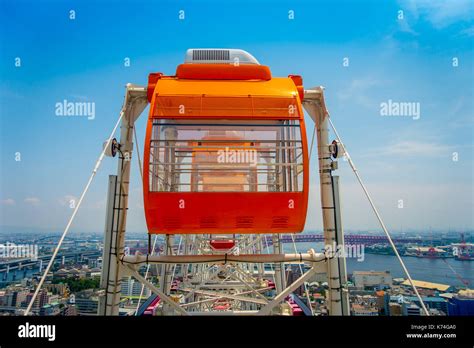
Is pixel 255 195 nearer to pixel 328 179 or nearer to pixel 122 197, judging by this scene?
pixel 328 179

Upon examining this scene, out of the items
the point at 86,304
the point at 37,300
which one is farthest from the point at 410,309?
the point at 37,300

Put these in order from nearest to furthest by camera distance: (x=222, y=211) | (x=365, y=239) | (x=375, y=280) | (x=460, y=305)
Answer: (x=460, y=305)
(x=222, y=211)
(x=365, y=239)
(x=375, y=280)

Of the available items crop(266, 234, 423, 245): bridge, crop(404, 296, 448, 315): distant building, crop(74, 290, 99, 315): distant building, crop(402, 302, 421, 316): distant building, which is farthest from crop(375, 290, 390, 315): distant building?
crop(74, 290, 99, 315): distant building

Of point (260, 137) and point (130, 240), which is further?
point (130, 240)

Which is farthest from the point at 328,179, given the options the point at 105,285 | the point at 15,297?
the point at 15,297

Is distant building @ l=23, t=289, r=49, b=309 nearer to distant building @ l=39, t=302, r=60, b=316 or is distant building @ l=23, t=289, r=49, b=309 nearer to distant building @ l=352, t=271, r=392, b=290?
distant building @ l=39, t=302, r=60, b=316

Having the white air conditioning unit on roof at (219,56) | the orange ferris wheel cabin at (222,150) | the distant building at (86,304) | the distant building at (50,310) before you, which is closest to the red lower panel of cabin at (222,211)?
the orange ferris wheel cabin at (222,150)

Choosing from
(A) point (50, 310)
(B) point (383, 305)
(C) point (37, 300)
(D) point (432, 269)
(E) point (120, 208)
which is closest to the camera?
(C) point (37, 300)

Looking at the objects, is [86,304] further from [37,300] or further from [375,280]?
[375,280]

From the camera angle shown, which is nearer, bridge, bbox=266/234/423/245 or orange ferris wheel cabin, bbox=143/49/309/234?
orange ferris wheel cabin, bbox=143/49/309/234

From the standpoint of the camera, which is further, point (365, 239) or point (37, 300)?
point (365, 239)
